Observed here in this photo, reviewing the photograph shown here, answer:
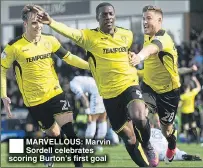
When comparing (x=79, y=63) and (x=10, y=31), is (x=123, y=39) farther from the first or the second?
(x=10, y=31)

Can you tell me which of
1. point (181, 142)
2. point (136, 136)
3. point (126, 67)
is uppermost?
point (126, 67)

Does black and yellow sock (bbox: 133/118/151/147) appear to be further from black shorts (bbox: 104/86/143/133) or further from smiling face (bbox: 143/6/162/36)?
smiling face (bbox: 143/6/162/36)

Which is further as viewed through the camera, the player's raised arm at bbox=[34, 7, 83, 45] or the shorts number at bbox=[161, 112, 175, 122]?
the shorts number at bbox=[161, 112, 175, 122]

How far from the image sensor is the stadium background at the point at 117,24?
946 inches

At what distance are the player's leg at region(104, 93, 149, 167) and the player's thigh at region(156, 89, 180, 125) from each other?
1.81 metres

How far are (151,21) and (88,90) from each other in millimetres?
→ 6315

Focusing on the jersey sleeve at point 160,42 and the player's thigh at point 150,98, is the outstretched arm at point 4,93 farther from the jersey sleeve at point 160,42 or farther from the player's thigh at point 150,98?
the jersey sleeve at point 160,42

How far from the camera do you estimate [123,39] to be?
10.8 meters

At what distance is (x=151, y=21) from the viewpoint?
11883 mm

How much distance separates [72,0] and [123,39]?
2235 cm

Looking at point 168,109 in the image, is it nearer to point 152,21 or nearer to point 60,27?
point 152,21

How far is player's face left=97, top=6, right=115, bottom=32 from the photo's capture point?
34.5 feet

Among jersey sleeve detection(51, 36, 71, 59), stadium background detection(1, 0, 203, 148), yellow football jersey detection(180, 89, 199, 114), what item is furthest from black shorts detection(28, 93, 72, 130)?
yellow football jersey detection(180, 89, 199, 114)

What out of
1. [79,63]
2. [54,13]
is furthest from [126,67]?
[54,13]
